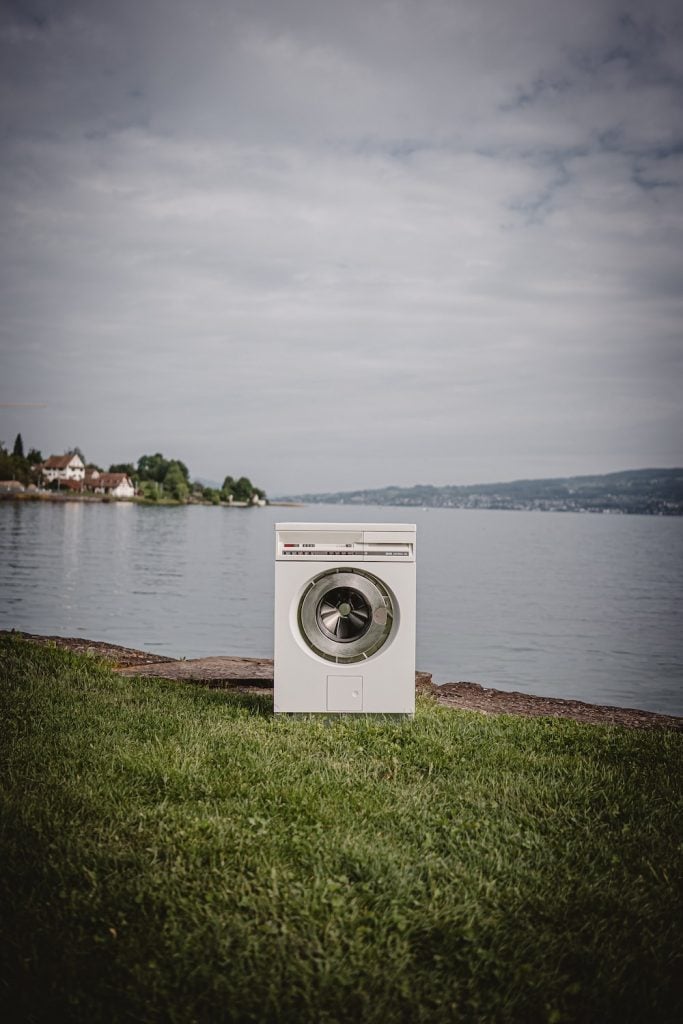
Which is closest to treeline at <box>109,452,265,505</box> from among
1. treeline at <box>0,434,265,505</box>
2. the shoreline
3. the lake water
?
treeline at <box>0,434,265,505</box>

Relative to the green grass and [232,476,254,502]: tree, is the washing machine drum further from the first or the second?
[232,476,254,502]: tree

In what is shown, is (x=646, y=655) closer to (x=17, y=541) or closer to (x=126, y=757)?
(x=126, y=757)

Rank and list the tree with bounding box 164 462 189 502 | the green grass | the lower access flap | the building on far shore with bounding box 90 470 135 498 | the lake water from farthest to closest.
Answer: the building on far shore with bounding box 90 470 135 498, the tree with bounding box 164 462 189 502, the lake water, the lower access flap, the green grass

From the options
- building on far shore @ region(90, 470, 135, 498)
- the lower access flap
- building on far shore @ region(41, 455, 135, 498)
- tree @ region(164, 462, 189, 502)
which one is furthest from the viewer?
building on far shore @ region(41, 455, 135, 498)

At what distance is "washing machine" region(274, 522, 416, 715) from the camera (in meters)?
5.06

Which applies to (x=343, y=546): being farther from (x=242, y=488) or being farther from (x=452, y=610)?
(x=242, y=488)

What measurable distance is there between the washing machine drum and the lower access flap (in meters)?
0.12

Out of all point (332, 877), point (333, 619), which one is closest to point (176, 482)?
point (333, 619)

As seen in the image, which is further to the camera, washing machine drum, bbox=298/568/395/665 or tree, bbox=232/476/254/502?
tree, bbox=232/476/254/502

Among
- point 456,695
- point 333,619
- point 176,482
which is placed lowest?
point 456,695

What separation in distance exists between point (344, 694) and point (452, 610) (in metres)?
14.9

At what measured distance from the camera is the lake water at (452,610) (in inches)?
500

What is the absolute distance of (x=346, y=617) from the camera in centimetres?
514

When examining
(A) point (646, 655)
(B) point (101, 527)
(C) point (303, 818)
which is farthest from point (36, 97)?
(B) point (101, 527)
